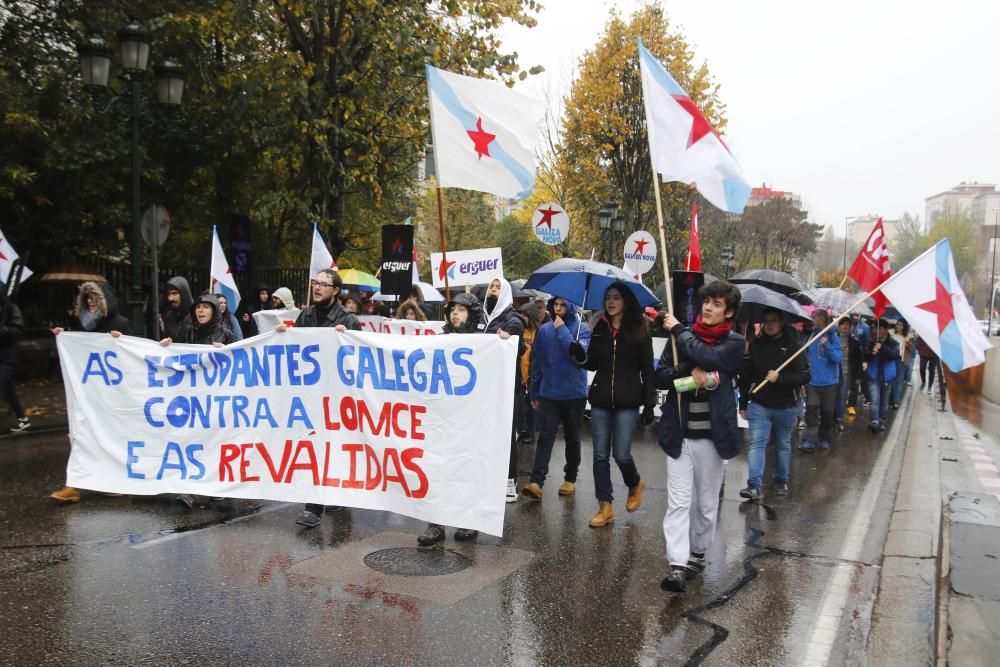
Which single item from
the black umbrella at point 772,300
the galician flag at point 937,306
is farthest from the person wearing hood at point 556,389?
the galician flag at point 937,306

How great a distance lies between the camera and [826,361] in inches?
443

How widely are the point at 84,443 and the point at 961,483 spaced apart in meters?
9.25

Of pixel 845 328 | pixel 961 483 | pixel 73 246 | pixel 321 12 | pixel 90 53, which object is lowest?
pixel 961 483

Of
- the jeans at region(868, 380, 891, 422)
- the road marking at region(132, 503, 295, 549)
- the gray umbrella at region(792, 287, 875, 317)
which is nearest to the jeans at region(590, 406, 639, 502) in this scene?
the road marking at region(132, 503, 295, 549)

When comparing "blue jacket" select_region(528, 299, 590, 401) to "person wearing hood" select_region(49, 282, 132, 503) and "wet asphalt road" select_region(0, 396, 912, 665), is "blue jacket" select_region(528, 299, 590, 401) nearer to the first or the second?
"wet asphalt road" select_region(0, 396, 912, 665)

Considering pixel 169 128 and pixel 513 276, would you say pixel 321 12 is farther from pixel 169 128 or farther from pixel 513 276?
pixel 513 276

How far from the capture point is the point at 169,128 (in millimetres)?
17766

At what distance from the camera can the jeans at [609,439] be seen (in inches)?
263

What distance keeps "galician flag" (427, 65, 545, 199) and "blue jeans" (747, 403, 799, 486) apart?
3.35m

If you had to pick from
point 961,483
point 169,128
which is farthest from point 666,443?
point 169,128

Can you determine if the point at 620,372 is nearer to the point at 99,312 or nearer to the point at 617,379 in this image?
the point at 617,379

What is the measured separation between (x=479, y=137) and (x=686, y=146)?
188 centimetres

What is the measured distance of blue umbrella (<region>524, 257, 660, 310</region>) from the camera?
7332 millimetres

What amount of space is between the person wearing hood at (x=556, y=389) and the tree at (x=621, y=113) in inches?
793
